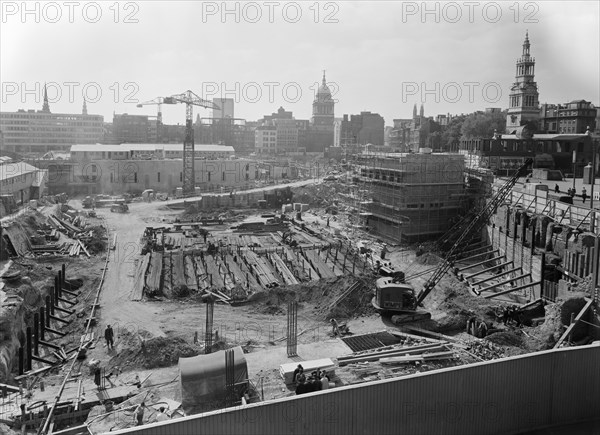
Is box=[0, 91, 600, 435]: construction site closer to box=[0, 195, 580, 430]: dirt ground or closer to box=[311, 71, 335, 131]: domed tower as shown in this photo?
box=[0, 195, 580, 430]: dirt ground

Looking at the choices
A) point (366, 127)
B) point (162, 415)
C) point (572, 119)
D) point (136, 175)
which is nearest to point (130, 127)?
point (366, 127)

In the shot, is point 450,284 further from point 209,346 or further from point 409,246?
point 209,346

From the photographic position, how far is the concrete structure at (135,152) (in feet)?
177

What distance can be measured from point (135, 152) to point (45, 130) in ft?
109

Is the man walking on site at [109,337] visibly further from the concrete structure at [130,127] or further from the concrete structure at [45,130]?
the concrete structure at [130,127]

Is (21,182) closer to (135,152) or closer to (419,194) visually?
(135,152)

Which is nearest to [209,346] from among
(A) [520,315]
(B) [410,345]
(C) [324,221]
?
(B) [410,345]

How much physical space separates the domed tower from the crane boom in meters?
93.9

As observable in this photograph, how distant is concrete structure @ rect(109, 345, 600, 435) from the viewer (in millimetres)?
7699

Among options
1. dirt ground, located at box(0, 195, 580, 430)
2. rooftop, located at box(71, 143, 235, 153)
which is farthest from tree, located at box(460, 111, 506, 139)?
dirt ground, located at box(0, 195, 580, 430)

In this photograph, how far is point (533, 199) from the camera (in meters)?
23.8

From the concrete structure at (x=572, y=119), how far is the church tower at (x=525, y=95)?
4.13m

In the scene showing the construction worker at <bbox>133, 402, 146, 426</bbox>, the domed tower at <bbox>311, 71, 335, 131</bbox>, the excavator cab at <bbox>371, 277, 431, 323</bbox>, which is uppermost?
the domed tower at <bbox>311, 71, 335, 131</bbox>

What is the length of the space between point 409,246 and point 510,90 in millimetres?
32401
